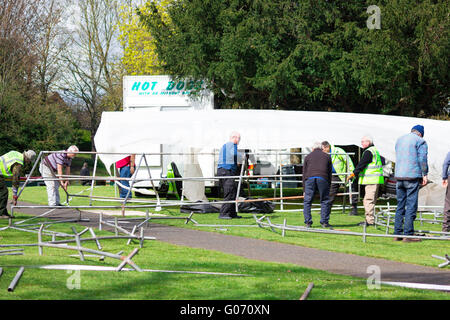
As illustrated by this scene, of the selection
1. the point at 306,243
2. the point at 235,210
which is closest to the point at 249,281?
the point at 306,243

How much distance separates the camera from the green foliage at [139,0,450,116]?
2177cm

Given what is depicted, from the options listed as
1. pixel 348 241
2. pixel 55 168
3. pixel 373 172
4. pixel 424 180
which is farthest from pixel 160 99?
pixel 424 180

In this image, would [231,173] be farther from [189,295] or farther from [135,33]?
[135,33]

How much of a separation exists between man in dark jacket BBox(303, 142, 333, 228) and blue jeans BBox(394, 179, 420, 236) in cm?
182

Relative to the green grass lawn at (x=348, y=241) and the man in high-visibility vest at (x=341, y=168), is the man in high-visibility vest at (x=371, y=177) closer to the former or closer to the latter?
the green grass lawn at (x=348, y=241)

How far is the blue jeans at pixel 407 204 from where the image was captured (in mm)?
10633

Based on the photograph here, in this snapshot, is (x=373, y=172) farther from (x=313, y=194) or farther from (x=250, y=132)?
(x=250, y=132)

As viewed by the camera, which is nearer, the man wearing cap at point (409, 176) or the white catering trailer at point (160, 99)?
the man wearing cap at point (409, 176)

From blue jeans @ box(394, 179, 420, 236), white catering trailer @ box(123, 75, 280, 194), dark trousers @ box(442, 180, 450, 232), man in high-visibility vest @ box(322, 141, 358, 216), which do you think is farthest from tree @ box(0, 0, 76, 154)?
blue jeans @ box(394, 179, 420, 236)

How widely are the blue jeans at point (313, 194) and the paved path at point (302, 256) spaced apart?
1.74 meters

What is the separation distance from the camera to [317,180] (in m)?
12.4

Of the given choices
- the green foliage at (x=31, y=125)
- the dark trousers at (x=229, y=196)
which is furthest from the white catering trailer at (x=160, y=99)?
the green foliage at (x=31, y=125)

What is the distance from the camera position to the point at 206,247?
9992mm
